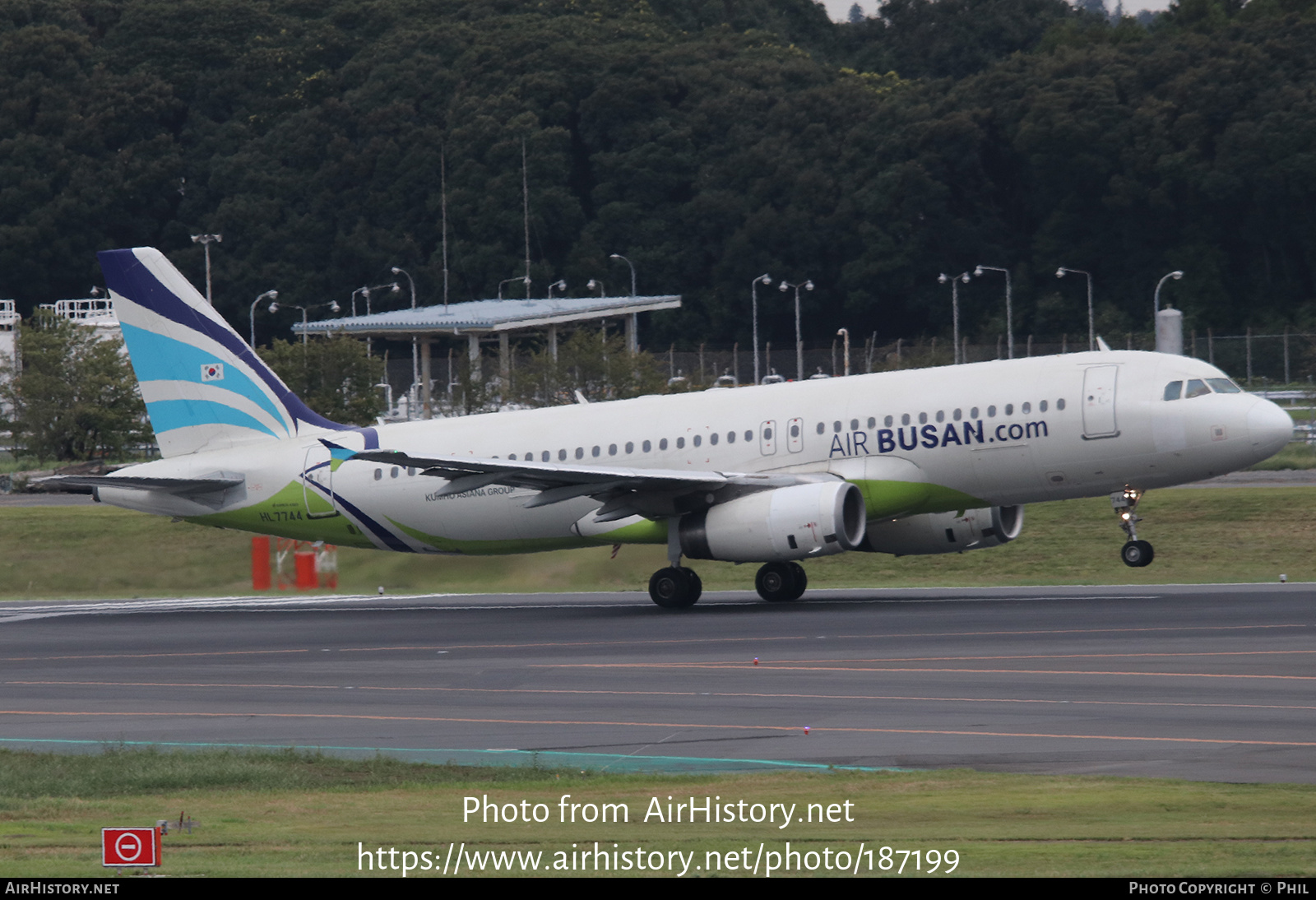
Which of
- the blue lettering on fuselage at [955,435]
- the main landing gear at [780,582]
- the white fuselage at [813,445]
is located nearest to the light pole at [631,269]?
the white fuselage at [813,445]

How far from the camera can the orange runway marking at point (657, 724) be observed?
17016 millimetres

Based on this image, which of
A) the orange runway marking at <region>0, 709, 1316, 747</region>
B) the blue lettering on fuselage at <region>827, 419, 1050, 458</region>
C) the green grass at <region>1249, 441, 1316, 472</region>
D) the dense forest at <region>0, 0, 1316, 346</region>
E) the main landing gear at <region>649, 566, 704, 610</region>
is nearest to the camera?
the orange runway marking at <region>0, 709, 1316, 747</region>

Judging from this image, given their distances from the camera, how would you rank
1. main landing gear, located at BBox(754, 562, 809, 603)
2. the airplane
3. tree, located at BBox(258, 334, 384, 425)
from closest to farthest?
the airplane, main landing gear, located at BBox(754, 562, 809, 603), tree, located at BBox(258, 334, 384, 425)

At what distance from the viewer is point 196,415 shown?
3722cm

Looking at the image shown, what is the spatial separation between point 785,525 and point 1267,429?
28.8 feet

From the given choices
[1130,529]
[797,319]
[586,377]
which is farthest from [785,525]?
[797,319]

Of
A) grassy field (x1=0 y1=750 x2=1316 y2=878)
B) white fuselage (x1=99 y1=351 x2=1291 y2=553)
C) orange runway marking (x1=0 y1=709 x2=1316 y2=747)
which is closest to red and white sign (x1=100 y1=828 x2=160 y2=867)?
grassy field (x1=0 y1=750 x2=1316 y2=878)

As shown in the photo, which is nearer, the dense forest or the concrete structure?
the concrete structure

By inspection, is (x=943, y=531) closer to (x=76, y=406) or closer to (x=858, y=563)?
(x=858, y=563)

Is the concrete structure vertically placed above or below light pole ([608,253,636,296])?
below

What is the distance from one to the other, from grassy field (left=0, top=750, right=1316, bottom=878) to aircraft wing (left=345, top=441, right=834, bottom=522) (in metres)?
14.3

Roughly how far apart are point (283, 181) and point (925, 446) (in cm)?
11070

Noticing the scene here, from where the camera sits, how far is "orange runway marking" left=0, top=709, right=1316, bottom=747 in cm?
1702

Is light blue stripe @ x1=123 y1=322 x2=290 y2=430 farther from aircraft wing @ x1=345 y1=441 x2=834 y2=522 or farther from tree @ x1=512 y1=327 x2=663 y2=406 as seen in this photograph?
tree @ x1=512 y1=327 x2=663 y2=406
